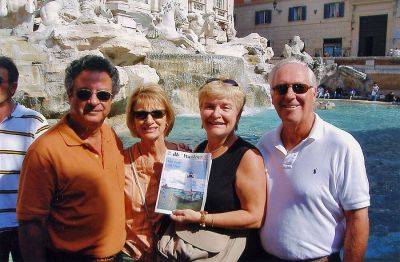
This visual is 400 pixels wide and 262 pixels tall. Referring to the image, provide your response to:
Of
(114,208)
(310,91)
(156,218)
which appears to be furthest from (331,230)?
(114,208)

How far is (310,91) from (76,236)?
4.27 ft

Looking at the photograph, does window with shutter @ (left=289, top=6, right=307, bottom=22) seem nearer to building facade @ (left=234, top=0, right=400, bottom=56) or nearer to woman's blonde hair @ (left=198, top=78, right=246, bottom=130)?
building facade @ (left=234, top=0, right=400, bottom=56)

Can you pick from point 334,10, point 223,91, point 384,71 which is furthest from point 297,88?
point 334,10

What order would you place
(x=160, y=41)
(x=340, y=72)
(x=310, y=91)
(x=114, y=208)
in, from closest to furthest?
1. (x=114, y=208)
2. (x=310, y=91)
3. (x=160, y=41)
4. (x=340, y=72)

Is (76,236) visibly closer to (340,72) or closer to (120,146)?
(120,146)

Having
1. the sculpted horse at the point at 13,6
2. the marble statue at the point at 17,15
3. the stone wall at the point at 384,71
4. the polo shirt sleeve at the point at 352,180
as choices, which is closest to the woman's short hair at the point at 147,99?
the polo shirt sleeve at the point at 352,180

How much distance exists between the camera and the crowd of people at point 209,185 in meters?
1.80

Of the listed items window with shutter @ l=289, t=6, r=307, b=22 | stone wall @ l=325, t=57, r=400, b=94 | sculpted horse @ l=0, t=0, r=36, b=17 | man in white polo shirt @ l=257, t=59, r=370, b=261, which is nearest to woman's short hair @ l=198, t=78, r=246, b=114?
man in white polo shirt @ l=257, t=59, r=370, b=261

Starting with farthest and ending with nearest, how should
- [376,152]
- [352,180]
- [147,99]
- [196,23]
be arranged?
[196,23] → [376,152] → [147,99] → [352,180]

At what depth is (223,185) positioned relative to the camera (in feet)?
6.36

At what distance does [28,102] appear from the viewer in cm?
820

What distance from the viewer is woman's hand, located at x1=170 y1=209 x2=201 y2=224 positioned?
1.87 m

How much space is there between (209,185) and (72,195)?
630 millimetres

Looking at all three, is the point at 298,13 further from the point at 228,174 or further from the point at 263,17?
the point at 228,174
